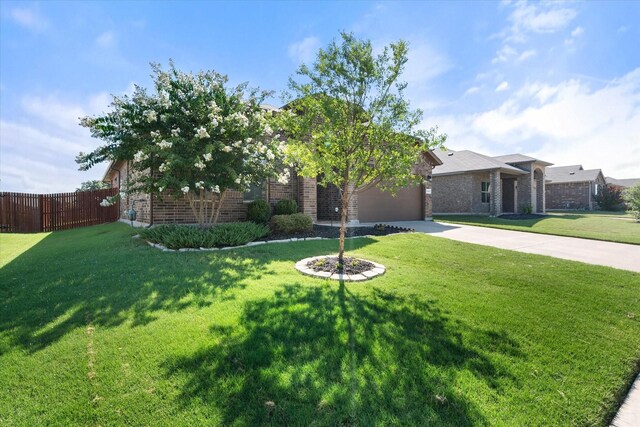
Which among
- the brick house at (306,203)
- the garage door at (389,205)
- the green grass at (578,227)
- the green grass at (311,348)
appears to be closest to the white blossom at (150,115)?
the brick house at (306,203)

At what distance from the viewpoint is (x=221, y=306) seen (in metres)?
3.86

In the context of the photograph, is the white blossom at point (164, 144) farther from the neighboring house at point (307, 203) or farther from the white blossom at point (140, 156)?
the neighboring house at point (307, 203)

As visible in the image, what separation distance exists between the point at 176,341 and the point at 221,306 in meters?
0.84

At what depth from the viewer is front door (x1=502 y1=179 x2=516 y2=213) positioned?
78.4ft

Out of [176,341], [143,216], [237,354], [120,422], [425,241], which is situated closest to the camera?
[120,422]

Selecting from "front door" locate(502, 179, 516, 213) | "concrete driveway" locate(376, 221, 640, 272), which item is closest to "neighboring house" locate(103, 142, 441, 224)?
"concrete driveway" locate(376, 221, 640, 272)

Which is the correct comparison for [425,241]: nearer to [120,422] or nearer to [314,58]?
[314,58]

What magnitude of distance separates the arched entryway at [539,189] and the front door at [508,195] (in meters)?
1.84

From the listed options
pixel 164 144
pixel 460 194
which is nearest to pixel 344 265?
pixel 164 144

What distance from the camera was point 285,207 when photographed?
434 inches

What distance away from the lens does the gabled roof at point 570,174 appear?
112ft

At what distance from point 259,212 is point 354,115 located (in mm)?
5970

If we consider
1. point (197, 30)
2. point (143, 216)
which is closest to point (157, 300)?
point (197, 30)

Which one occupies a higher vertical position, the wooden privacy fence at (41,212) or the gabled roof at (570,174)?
the gabled roof at (570,174)
